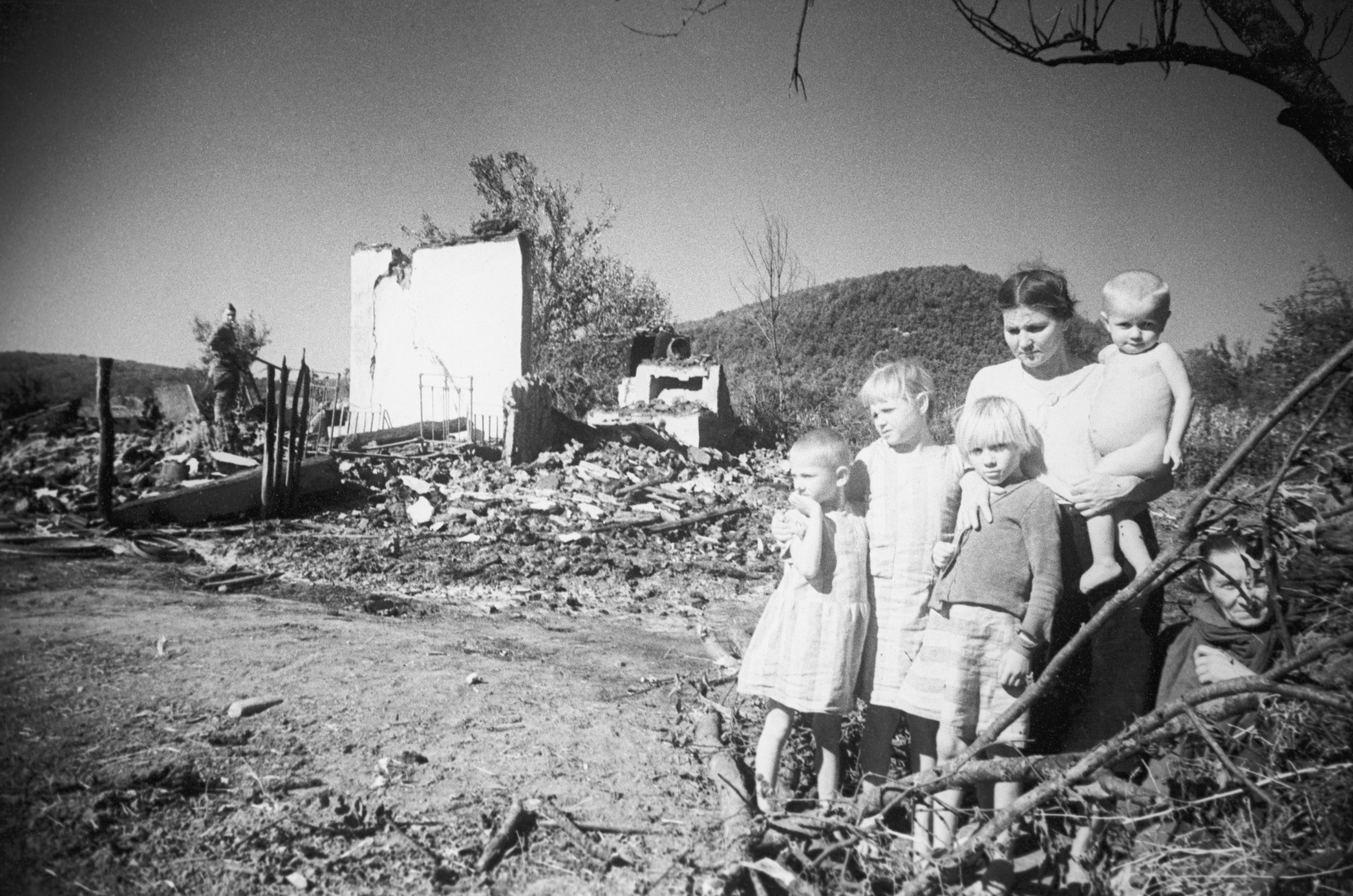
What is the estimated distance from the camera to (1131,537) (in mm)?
2262

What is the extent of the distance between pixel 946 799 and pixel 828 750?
0.48 meters

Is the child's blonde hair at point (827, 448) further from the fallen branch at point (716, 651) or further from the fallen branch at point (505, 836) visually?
the fallen branch at point (716, 651)

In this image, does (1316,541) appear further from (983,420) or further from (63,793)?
(63,793)

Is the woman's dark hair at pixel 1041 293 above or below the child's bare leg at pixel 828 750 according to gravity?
above

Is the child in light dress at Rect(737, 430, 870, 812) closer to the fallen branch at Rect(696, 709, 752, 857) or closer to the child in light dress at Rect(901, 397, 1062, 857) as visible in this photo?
the fallen branch at Rect(696, 709, 752, 857)

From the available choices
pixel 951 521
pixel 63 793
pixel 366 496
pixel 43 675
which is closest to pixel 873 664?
pixel 951 521

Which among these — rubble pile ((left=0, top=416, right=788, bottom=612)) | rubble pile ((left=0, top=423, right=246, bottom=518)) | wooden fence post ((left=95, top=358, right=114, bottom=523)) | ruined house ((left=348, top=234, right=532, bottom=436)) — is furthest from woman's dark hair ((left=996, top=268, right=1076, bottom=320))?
ruined house ((left=348, top=234, right=532, bottom=436))

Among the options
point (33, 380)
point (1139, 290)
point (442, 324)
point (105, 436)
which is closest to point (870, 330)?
point (442, 324)

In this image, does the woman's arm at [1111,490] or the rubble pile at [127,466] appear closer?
the woman's arm at [1111,490]

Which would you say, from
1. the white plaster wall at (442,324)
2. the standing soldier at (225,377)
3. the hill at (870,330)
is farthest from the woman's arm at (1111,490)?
the hill at (870,330)

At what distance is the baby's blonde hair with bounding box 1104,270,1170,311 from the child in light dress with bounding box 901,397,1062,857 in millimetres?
516

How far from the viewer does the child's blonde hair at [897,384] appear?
2.48 metres

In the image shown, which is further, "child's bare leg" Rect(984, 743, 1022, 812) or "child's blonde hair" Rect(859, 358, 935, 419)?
"child's blonde hair" Rect(859, 358, 935, 419)

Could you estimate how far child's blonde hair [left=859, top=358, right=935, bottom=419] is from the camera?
8.13 ft
